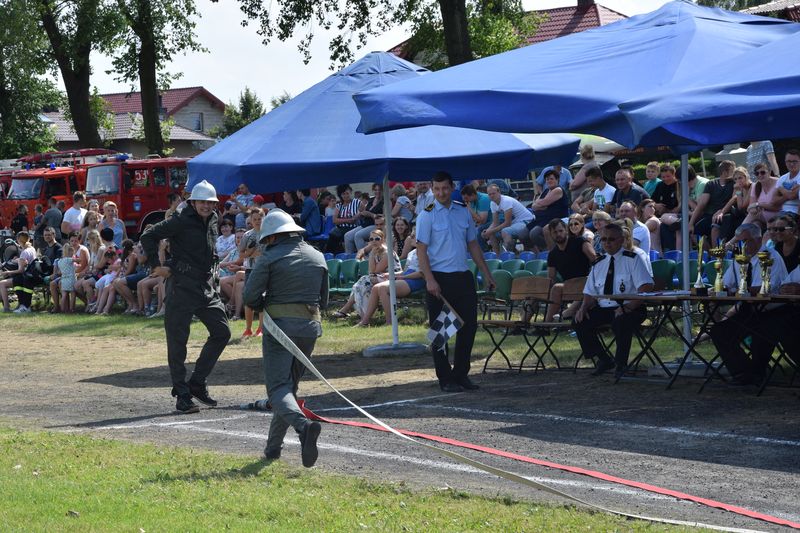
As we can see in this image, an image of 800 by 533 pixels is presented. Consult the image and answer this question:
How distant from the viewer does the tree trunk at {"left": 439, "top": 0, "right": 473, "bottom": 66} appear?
24.5m

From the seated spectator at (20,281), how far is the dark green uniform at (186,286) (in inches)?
550

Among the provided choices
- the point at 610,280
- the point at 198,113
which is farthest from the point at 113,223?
the point at 198,113

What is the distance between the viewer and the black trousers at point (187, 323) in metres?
11.4

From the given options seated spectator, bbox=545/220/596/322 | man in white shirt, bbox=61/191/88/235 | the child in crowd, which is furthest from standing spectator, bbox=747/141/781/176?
man in white shirt, bbox=61/191/88/235

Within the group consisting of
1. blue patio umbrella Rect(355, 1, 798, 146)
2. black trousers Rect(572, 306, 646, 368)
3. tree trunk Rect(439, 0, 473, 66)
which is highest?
tree trunk Rect(439, 0, 473, 66)

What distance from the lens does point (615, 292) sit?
39.3ft

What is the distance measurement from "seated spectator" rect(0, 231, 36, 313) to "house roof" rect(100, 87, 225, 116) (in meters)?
77.8

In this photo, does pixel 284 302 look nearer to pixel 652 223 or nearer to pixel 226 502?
pixel 226 502

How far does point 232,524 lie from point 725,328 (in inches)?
235

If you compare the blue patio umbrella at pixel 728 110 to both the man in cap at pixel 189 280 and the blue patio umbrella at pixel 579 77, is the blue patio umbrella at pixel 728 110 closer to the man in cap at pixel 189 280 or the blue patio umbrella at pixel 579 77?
the blue patio umbrella at pixel 579 77

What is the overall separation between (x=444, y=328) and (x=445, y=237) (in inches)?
34.6

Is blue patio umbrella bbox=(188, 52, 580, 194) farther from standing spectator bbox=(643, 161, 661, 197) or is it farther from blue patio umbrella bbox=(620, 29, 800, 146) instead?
blue patio umbrella bbox=(620, 29, 800, 146)

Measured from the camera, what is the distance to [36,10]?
135 ft

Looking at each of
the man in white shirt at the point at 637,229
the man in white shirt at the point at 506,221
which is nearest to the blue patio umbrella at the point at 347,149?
the man in white shirt at the point at 637,229
